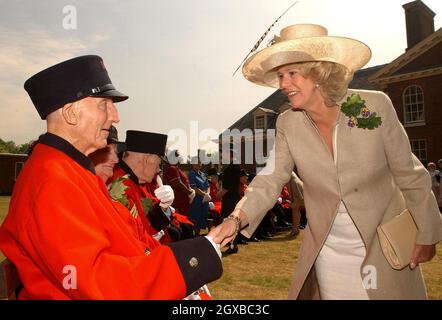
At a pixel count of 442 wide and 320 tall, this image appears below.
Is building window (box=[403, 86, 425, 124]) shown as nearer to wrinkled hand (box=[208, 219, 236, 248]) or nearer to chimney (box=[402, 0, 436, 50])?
chimney (box=[402, 0, 436, 50])

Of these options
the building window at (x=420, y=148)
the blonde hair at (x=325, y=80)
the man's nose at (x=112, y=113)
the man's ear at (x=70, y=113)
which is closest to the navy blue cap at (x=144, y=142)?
the blonde hair at (x=325, y=80)

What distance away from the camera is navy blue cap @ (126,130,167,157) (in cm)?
458

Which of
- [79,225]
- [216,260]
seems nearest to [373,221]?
[216,260]

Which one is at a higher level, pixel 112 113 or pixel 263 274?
pixel 112 113

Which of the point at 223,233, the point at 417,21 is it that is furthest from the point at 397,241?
the point at 417,21

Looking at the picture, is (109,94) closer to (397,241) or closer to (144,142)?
(397,241)

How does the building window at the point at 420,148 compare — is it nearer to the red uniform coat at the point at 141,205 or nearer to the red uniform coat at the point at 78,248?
the red uniform coat at the point at 141,205

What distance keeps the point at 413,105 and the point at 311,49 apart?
24.5 metres

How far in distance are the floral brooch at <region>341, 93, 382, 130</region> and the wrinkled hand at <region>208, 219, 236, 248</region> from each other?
3.82 ft

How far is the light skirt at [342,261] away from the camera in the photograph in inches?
107

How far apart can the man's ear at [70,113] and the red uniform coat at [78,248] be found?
0.16 m

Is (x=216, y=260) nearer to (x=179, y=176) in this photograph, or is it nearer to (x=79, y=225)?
(x=79, y=225)

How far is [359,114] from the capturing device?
8.77 ft

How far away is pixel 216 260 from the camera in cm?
175
